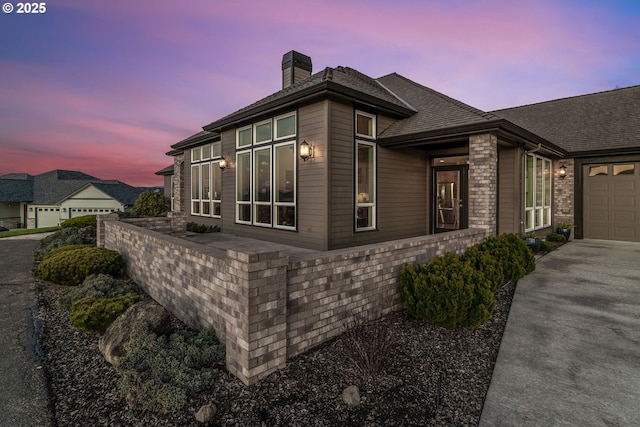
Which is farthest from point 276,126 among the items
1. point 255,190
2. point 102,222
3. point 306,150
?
point 102,222

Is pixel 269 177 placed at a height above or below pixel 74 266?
above

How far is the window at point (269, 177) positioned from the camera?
7.57 meters

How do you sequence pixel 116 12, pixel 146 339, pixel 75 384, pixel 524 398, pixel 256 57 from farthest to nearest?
pixel 256 57, pixel 116 12, pixel 146 339, pixel 75 384, pixel 524 398

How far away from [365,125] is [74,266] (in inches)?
264

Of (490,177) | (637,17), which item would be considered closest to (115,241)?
(490,177)

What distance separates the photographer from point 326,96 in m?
6.41

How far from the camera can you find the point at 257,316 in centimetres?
266

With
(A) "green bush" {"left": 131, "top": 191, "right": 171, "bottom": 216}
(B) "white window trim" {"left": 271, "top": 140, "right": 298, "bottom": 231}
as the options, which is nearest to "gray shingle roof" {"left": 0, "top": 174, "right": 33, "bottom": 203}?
(A) "green bush" {"left": 131, "top": 191, "right": 171, "bottom": 216}

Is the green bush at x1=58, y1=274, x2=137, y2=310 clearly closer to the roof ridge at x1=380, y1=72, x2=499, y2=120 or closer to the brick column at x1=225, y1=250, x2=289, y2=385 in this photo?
the brick column at x1=225, y1=250, x2=289, y2=385

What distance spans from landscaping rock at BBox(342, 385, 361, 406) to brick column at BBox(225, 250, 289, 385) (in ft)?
2.32

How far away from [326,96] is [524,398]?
583 centimetres

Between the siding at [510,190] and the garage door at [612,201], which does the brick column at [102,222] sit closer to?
the siding at [510,190]

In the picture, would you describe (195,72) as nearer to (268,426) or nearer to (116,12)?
(116,12)

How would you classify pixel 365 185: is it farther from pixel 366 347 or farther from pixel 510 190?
pixel 366 347
